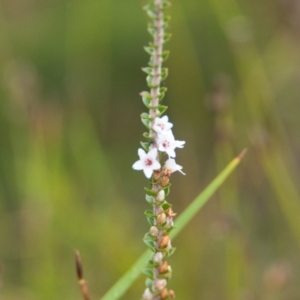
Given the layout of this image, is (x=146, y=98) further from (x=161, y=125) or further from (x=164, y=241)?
(x=164, y=241)

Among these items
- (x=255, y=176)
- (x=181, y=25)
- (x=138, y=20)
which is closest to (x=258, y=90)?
(x=255, y=176)

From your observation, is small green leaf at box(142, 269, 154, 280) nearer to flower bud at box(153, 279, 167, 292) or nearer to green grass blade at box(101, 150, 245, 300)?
flower bud at box(153, 279, 167, 292)

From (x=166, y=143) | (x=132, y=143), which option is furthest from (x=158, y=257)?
(x=132, y=143)

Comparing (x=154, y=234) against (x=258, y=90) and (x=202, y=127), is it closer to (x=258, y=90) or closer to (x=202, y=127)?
(x=258, y=90)

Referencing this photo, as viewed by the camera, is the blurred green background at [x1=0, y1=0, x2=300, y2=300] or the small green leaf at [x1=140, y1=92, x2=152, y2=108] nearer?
the small green leaf at [x1=140, y1=92, x2=152, y2=108]

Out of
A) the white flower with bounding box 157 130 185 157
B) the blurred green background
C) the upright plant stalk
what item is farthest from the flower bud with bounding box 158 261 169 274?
the blurred green background

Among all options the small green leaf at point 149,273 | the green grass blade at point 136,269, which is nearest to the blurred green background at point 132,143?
the green grass blade at point 136,269

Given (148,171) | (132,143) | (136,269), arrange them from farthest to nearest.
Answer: (132,143) → (136,269) → (148,171)

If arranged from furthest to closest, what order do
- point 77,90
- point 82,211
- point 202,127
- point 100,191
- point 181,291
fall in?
point 202,127 → point 77,90 → point 100,191 → point 82,211 → point 181,291

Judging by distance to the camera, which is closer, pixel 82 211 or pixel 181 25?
pixel 82 211
